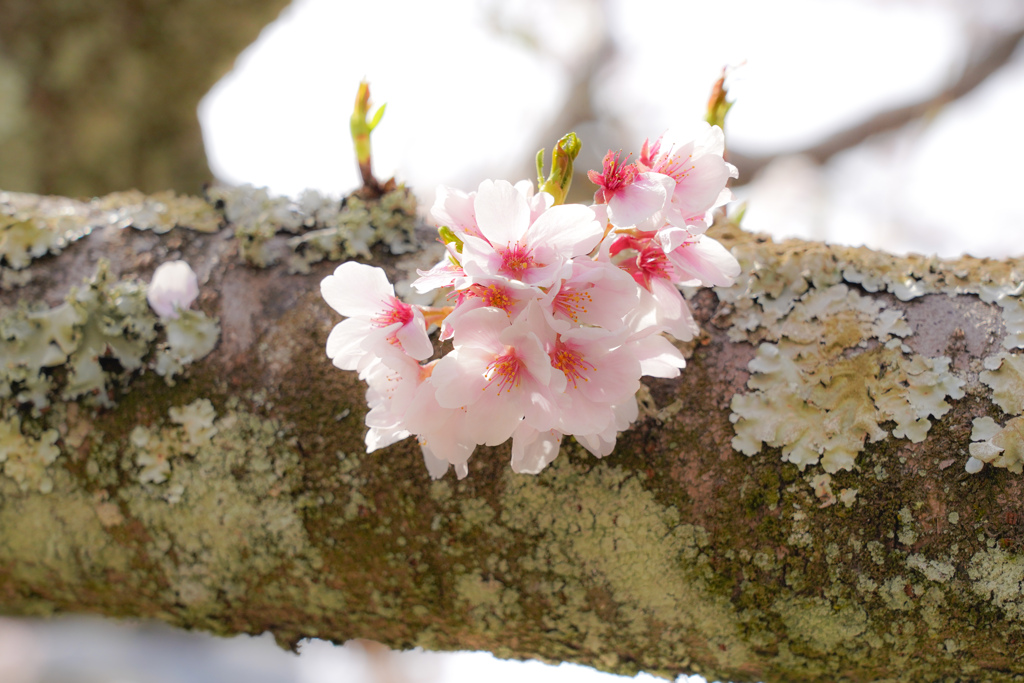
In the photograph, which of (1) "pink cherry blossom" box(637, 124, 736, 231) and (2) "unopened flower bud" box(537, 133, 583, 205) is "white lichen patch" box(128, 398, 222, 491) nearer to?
(2) "unopened flower bud" box(537, 133, 583, 205)

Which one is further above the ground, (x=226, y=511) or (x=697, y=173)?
(x=697, y=173)

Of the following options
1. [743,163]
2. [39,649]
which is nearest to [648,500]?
[743,163]

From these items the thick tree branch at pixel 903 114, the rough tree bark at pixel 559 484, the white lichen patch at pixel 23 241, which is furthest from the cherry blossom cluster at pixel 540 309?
the thick tree branch at pixel 903 114

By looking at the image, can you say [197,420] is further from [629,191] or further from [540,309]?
[629,191]

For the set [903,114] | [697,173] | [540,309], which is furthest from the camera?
[903,114]

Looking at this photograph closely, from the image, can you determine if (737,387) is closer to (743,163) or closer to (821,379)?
(821,379)

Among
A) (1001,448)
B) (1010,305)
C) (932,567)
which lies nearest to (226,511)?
(932,567)

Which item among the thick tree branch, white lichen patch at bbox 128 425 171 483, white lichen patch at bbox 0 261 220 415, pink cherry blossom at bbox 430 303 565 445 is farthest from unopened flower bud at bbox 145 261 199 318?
the thick tree branch
